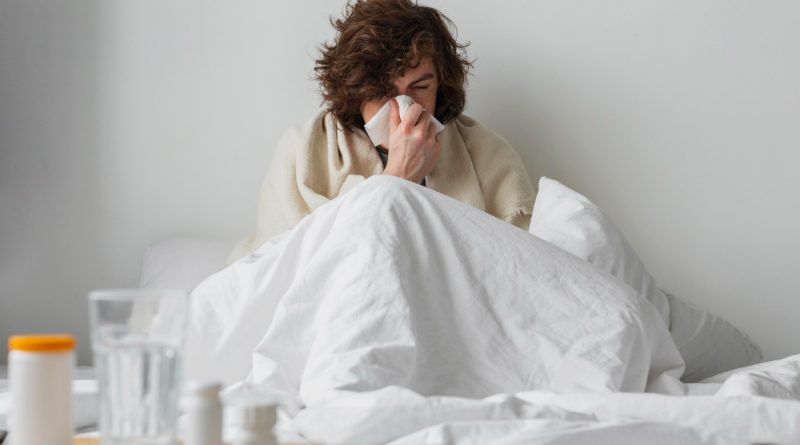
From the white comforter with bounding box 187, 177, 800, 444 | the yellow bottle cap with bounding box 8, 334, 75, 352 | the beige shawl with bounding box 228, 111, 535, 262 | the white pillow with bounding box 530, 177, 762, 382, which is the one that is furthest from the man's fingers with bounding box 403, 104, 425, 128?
the yellow bottle cap with bounding box 8, 334, 75, 352

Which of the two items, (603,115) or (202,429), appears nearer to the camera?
(202,429)

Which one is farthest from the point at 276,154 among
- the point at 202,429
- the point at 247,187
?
the point at 202,429

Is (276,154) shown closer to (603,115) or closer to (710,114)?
(603,115)

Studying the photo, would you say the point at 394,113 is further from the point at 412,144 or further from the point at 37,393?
the point at 37,393

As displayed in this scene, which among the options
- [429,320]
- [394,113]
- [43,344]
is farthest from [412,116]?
[43,344]

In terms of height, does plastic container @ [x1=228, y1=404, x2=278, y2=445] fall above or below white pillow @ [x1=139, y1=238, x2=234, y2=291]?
above

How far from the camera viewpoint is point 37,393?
72 centimetres

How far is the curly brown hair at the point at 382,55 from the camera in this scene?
84.7 inches

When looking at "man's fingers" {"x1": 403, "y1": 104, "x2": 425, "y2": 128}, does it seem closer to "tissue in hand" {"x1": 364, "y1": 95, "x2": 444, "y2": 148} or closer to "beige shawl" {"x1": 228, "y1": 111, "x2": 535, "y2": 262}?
"tissue in hand" {"x1": 364, "y1": 95, "x2": 444, "y2": 148}

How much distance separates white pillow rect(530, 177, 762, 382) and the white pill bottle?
1.09 metres

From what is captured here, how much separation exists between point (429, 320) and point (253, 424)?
0.69m

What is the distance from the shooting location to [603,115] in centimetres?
240

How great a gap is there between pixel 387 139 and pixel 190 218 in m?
0.50

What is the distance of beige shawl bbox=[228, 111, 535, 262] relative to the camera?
6.97ft
